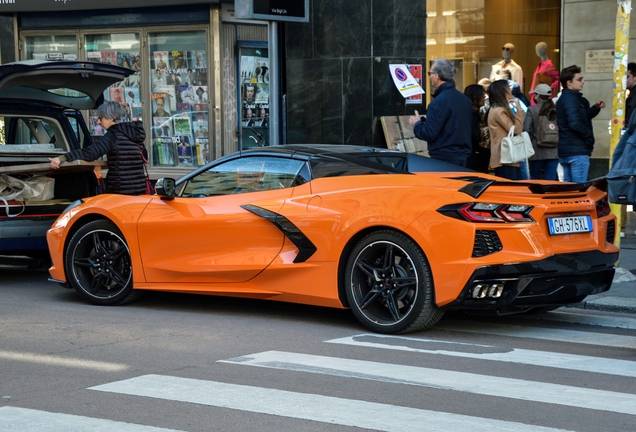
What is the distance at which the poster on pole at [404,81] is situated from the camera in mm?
15000

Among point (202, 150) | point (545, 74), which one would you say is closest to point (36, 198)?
point (202, 150)

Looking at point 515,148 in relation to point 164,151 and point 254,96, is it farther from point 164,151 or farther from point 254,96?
point 164,151

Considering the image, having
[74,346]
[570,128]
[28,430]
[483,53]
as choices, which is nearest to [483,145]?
[570,128]

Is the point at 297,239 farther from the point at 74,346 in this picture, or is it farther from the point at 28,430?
the point at 28,430

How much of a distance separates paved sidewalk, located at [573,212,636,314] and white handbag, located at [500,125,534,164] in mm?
1562

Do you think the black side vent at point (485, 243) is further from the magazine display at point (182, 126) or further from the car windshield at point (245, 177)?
the magazine display at point (182, 126)

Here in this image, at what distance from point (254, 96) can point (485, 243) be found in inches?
420

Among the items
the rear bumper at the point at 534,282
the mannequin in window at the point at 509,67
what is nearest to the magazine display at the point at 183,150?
the mannequin in window at the point at 509,67

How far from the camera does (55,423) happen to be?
513 cm

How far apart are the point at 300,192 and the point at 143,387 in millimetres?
2496

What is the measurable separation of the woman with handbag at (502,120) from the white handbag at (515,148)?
0.09 metres

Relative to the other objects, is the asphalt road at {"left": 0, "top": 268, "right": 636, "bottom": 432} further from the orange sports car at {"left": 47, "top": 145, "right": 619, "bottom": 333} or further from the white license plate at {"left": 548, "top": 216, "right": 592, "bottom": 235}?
the white license plate at {"left": 548, "top": 216, "right": 592, "bottom": 235}

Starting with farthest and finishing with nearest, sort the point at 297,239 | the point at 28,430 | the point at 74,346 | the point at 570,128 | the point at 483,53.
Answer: the point at 483,53, the point at 570,128, the point at 297,239, the point at 74,346, the point at 28,430

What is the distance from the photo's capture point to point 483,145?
12.4 metres
